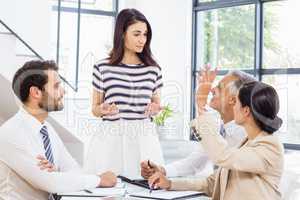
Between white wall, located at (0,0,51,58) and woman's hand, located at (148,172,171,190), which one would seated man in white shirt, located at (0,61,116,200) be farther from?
white wall, located at (0,0,51,58)

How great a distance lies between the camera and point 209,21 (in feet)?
17.3

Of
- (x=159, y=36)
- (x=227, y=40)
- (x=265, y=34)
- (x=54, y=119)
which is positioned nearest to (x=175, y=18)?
(x=159, y=36)

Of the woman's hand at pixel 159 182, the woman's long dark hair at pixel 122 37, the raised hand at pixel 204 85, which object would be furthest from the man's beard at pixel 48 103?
the raised hand at pixel 204 85

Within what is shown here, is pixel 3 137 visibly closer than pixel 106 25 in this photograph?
Yes

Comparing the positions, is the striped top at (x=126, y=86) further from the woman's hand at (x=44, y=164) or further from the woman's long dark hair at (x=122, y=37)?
the woman's hand at (x=44, y=164)

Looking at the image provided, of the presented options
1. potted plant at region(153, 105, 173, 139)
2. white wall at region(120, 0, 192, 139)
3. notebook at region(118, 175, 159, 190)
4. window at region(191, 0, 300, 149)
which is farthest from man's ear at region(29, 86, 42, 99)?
white wall at region(120, 0, 192, 139)

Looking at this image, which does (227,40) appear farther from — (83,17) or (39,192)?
(39,192)

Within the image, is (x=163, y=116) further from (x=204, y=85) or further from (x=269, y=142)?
(x=269, y=142)

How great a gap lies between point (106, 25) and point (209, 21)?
1367mm

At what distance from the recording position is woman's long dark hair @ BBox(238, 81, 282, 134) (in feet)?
4.86

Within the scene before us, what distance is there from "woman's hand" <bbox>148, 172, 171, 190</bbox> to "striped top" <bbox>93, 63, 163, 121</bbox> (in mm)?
514

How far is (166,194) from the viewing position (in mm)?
1650

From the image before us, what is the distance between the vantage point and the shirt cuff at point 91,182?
5.39 ft

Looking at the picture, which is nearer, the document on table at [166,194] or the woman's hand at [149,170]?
the document on table at [166,194]
